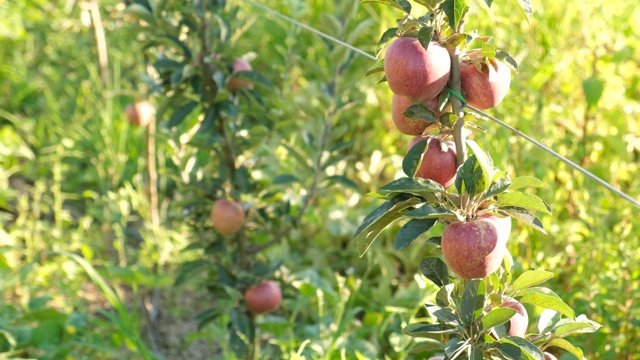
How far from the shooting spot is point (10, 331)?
168cm

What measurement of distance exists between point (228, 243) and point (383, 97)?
1.01 metres

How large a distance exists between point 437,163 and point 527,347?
0.82 ft

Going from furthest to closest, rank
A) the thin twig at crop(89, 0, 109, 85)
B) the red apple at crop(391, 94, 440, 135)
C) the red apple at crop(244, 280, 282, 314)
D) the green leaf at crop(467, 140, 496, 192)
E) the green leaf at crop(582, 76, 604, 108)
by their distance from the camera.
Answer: the thin twig at crop(89, 0, 109, 85)
the green leaf at crop(582, 76, 604, 108)
the red apple at crop(244, 280, 282, 314)
the red apple at crop(391, 94, 440, 135)
the green leaf at crop(467, 140, 496, 192)

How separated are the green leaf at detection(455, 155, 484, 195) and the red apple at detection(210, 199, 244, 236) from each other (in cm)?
86

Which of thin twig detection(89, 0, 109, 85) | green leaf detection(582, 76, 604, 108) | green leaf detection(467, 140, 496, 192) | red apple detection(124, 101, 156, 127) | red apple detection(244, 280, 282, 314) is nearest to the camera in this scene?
green leaf detection(467, 140, 496, 192)

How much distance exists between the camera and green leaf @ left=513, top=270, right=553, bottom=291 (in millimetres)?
866

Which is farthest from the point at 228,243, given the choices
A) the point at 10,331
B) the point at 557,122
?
the point at 557,122

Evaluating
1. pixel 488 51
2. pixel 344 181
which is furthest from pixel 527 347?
pixel 344 181

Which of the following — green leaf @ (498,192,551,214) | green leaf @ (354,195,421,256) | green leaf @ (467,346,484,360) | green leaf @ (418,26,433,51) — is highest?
green leaf @ (418,26,433,51)

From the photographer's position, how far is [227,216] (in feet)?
5.27

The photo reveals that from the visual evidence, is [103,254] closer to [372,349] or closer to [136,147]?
[136,147]

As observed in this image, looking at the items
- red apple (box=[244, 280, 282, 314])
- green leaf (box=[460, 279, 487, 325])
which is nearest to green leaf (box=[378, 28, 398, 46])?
green leaf (box=[460, 279, 487, 325])

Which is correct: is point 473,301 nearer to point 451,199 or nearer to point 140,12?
point 451,199

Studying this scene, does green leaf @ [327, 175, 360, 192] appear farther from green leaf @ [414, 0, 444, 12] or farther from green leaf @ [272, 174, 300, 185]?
green leaf @ [414, 0, 444, 12]
